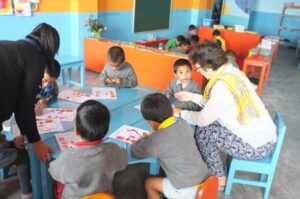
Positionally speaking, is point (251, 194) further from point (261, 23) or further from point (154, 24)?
point (261, 23)

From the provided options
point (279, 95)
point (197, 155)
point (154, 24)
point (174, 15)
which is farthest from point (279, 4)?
point (197, 155)

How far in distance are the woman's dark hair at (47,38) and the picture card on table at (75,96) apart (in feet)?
2.56

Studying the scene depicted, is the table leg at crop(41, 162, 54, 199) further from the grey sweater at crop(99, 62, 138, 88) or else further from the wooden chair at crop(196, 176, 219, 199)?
the grey sweater at crop(99, 62, 138, 88)

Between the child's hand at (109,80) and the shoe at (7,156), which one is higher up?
the child's hand at (109,80)

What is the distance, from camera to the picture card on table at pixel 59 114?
1.94 m

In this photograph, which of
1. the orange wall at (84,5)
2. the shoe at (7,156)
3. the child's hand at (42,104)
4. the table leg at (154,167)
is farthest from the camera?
the orange wall at (84,5)

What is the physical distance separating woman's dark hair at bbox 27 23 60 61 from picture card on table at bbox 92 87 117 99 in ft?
2.93

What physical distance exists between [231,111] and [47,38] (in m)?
1.24

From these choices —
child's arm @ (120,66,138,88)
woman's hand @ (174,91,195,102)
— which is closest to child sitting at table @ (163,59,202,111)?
woman's hand @ (174,91,195,102)

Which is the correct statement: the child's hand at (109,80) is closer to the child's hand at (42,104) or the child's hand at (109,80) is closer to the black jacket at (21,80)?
the child's hand at (42,104)

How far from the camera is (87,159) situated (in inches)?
50.9

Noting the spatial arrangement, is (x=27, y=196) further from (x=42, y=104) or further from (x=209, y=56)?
(x=209, y=56)

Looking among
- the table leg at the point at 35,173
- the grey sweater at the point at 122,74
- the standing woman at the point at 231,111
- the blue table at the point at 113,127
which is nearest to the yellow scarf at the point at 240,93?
the standing woman at the point at 231,111

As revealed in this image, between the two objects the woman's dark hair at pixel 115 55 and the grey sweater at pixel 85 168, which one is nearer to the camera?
the grey sweater at pixel 85 168
